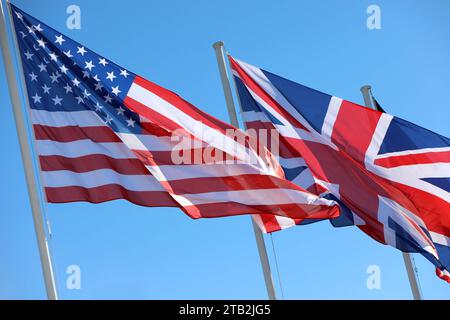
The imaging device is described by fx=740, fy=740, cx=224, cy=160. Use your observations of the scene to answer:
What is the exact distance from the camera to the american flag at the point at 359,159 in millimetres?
12547

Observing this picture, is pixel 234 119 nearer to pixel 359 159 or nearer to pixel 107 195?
pixel 359 159

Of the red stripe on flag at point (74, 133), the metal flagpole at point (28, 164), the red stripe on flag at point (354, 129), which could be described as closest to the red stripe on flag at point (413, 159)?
the red stripe on flag at point (354, 129)

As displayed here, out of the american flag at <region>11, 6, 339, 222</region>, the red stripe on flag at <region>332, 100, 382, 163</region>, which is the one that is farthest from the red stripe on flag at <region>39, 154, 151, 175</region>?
the red stripe on flag at <region>332, 100, 382, 163</region>

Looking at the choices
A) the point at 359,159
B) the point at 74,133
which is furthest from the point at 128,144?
the point at 359,159

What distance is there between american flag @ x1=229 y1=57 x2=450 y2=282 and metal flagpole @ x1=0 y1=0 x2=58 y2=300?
383cm

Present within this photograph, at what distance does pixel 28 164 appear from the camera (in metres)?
11.1

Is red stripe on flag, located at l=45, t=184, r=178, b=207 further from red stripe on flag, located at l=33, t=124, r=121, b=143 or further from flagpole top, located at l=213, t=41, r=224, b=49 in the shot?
flagpole top, located at l=213, t=41, r=224, b=49

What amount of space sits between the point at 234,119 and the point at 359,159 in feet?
7.71

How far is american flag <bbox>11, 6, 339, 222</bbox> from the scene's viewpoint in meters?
11.4

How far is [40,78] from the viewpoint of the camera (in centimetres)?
1208

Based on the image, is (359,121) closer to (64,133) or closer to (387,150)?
(387,150)

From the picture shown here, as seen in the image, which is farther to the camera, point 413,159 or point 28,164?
point 413,159

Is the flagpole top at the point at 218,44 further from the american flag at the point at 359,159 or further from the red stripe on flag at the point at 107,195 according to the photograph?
the red stripe on flag at the point at 107,195
